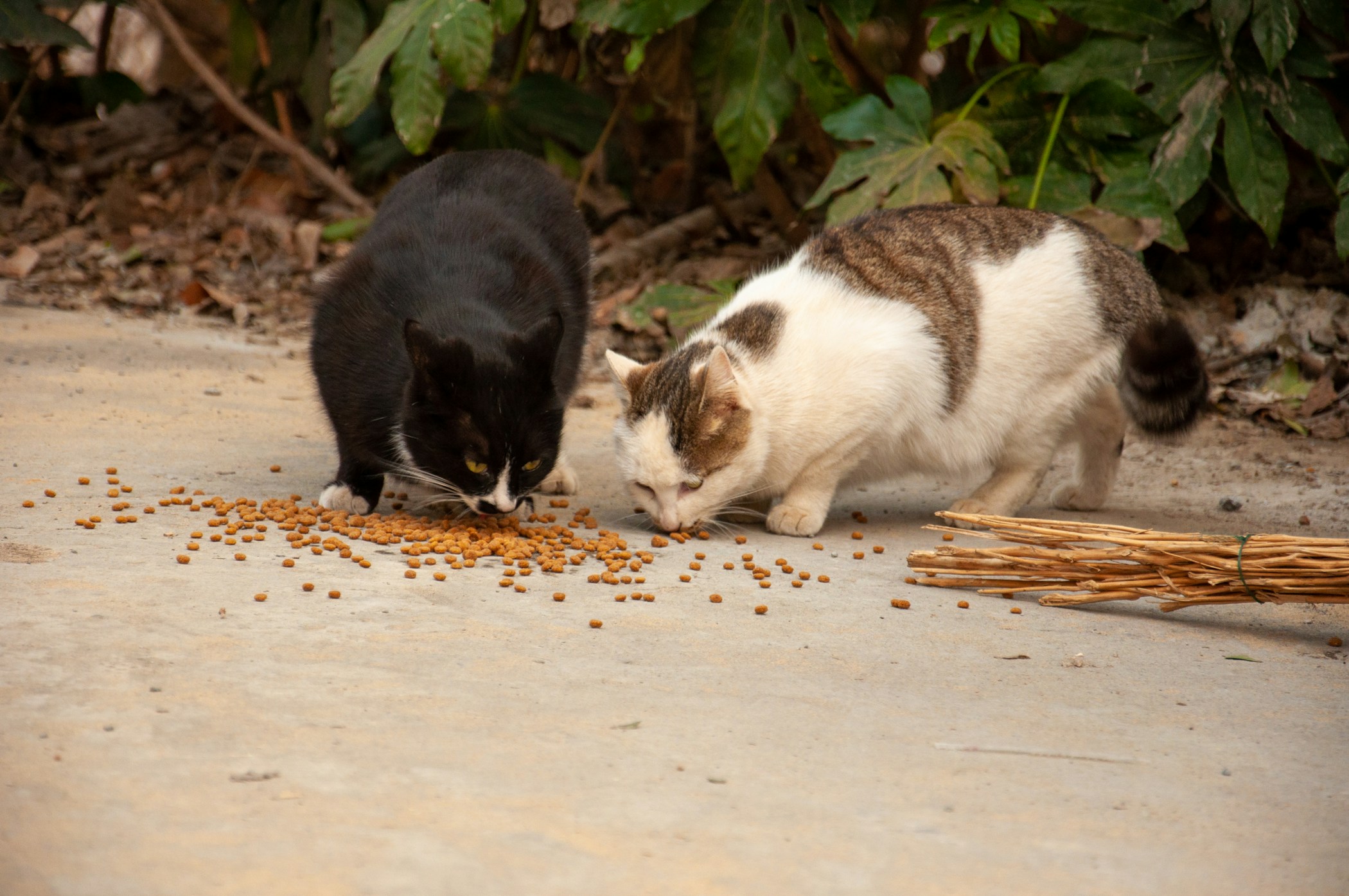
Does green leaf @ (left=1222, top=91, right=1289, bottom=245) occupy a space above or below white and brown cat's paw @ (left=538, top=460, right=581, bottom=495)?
above

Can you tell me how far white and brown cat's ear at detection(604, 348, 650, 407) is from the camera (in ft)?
12.8

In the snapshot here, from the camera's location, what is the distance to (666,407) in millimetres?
3732

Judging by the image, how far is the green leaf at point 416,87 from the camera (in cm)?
571

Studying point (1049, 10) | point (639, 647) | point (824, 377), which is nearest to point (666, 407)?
point (824, 377)

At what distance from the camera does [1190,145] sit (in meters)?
5.44

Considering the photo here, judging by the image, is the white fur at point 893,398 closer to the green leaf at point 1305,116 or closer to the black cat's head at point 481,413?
the black cat's head at point 481,413

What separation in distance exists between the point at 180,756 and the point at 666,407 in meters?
2.07

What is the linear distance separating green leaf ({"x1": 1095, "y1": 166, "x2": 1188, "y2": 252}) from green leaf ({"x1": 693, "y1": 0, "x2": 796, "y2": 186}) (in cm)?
151

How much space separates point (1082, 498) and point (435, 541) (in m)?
2.29

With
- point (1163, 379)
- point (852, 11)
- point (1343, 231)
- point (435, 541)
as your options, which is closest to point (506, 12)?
point (852, 11)

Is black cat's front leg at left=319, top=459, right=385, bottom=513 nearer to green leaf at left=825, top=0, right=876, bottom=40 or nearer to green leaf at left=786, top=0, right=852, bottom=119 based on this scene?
green leaf at left=786, top=0, right=852, bottom=119

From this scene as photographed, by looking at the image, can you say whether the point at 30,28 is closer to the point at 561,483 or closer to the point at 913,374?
the point at 561,483

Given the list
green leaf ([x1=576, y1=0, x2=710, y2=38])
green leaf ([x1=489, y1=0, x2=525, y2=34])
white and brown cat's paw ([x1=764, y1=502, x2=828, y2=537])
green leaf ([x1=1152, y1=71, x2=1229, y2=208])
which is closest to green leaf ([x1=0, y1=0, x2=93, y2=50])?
green leaf ([x1=489, y1=0, x2=525, y2=34])

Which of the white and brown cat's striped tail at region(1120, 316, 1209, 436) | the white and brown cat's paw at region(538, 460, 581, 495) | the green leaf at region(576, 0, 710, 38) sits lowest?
the white and brown cat's paw at region(538, 460, 581, 495)
